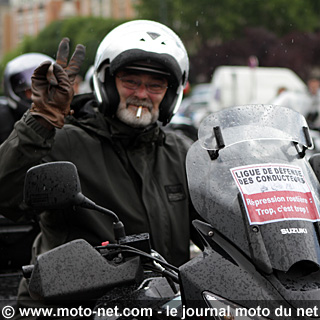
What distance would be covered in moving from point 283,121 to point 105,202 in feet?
3.17

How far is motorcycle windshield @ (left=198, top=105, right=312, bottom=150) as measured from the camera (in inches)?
86.4

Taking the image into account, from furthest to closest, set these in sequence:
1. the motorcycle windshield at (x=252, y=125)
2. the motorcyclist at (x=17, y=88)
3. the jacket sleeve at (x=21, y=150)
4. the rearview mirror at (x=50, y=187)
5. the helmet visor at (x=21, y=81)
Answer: the helmet visor at (x=21, y=81), the motorcyclist at (x=17, y=88), the jacket sleeve at (x=21, y=150), the motorcycle windshield at (x=252, y=125), the rearview mirror at (x=50, y=187)

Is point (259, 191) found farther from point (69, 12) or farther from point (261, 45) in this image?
point (69, 12)

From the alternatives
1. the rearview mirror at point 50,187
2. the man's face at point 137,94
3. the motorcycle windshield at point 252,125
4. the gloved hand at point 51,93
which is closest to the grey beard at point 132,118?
the man's face at point 137,94

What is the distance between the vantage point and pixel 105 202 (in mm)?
2992

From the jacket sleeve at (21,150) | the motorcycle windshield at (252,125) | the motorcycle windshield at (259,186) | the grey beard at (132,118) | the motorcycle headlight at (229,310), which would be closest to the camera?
the motorcycle headlight at (229,310)

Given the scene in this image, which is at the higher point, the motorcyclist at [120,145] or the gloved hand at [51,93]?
the gloved hand at [51,93]

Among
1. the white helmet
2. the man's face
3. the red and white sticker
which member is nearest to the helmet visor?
the white helmet

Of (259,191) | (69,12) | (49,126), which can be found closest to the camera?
(259,191)

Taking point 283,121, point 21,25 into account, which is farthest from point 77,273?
point 21,25

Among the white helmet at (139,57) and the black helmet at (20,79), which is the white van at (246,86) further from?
the white helmet at (139,57)

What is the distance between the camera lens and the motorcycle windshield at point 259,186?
6.23ft

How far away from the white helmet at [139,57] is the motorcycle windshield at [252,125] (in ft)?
2.75

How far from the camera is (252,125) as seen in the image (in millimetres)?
2238
